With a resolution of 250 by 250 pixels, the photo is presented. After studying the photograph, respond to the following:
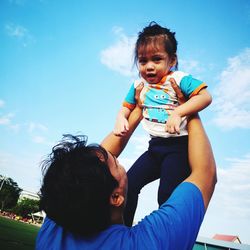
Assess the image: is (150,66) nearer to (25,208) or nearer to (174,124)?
(174,124)

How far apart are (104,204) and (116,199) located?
0.32 ft

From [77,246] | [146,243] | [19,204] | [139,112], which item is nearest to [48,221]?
[77,246]

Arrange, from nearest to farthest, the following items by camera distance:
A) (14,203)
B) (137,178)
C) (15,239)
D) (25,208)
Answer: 1. (137,178)
2. (15,239)
3. (25,208)
4. (14,203)

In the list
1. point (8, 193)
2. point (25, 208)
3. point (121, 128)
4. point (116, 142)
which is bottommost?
point (25, 208)

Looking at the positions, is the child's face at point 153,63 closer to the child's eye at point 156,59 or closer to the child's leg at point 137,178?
the child's eye at point 156,59

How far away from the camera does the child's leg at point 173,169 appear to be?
6.08ft

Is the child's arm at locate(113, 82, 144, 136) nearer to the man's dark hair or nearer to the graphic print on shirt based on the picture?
the graphic print on shirt

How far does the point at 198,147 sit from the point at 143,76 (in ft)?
4.19

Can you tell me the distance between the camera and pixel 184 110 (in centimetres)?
185

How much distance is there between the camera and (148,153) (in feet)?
7.47

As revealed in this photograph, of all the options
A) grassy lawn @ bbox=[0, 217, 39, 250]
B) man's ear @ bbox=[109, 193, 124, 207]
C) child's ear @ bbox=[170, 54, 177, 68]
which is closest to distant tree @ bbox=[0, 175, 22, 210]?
grassy lawn @ bbox=[0, 217, 39, 250]

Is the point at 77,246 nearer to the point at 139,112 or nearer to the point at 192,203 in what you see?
the point at 192,203

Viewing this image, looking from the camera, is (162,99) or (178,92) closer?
(178,92)

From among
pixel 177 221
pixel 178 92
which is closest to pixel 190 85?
pixel 178 92
